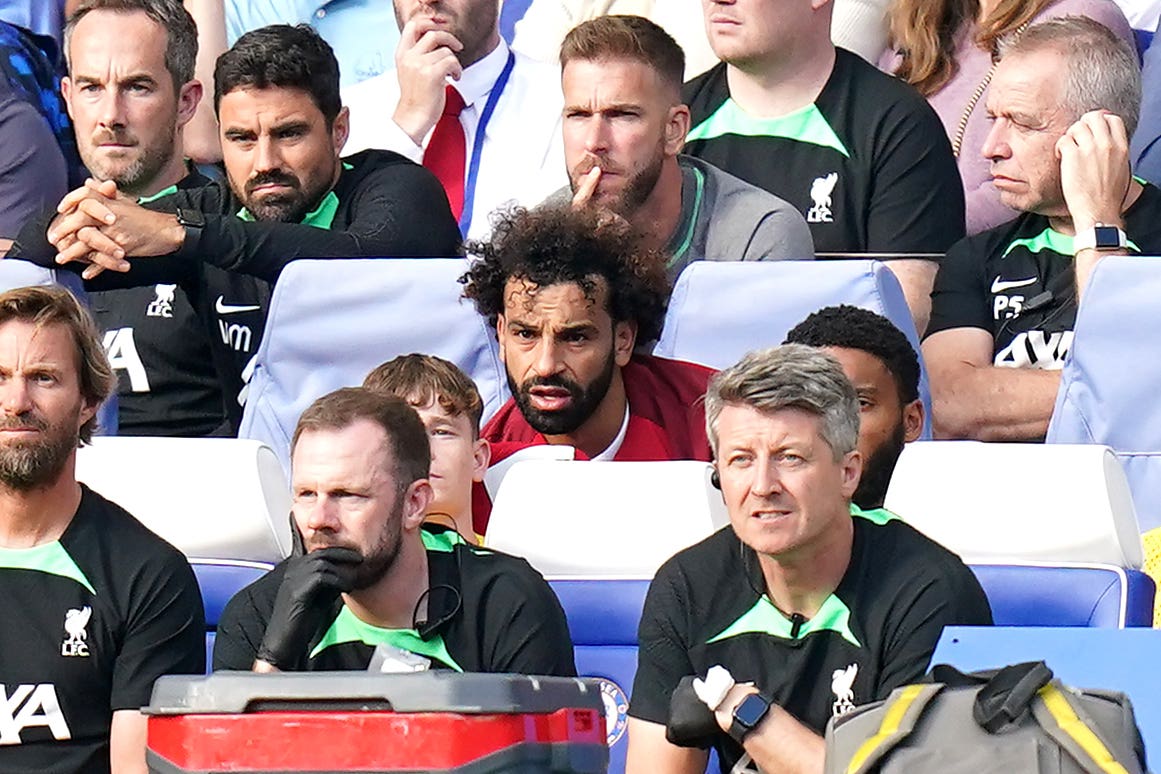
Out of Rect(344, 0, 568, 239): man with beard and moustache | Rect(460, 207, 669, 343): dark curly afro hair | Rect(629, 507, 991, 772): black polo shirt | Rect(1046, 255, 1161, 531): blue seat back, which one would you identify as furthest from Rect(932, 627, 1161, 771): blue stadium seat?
Rect(344, 0, 568, 239): man with beard and moustache

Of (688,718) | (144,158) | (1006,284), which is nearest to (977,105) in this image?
(1006,284)

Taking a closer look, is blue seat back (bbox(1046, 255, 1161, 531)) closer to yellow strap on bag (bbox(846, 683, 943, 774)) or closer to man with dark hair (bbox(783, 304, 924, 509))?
man with dark hair (bbox(783, 304, 924, 509))

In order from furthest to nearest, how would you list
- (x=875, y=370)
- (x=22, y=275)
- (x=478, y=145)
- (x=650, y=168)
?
(x=478, y=145), (x=650, y=168), (x=22, y=275), (x=875, y=370)

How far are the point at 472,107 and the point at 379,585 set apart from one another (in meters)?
2.66

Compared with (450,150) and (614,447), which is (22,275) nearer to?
(614,447)

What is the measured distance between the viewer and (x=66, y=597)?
4211 mm

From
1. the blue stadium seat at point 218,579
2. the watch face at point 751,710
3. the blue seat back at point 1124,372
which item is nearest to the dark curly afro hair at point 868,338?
the blue seat back at point 1124,372

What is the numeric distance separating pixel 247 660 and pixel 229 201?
75.1 inches

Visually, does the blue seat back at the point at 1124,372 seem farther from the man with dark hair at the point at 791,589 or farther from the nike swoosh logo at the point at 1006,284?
the man with dark hair at the point at 791,589

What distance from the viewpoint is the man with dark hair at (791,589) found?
12.4ft

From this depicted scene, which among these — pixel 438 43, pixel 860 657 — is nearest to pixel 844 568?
pixel 860 657

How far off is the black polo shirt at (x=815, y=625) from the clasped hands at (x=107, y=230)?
1856mm

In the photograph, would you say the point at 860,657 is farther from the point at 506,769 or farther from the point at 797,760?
the point at 506,769

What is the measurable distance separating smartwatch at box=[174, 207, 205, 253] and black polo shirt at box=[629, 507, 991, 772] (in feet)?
5.93
